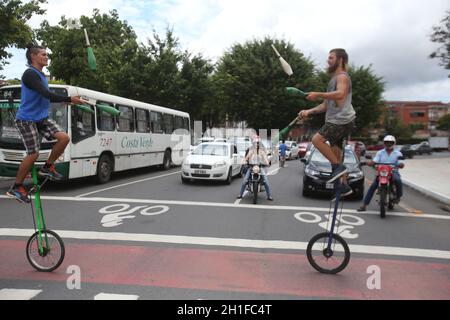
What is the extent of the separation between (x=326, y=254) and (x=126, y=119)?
1251 centimetres

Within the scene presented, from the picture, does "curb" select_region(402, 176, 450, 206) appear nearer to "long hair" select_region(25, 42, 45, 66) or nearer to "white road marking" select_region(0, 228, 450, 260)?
"white road marking" select_region(0, 228, 450, 260)

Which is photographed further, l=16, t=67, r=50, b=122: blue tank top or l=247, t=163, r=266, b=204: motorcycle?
l=247, t=163, r=266, b=204: motorcycle

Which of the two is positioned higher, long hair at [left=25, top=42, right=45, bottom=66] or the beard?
long hair at [left=25, top=42, right=45, bottom=66]

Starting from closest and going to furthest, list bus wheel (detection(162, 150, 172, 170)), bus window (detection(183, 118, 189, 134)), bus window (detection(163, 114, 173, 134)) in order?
bus window (detection(163, 114, 173, 134)), bus wheel (detection(162, 150, 172, 170)), bus window (detection(183, 118, 189, 134))

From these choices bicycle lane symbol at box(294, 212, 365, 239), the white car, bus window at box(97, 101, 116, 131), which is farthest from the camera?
the white car

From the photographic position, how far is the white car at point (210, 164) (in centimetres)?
1516

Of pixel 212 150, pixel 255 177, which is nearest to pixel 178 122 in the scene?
pixel 212 150

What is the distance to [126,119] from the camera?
16.6 metres

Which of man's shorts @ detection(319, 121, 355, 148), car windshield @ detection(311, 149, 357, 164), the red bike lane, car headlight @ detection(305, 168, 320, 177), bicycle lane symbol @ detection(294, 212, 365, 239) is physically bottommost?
bicycle lane symbol @ detection(294, 212, 365, 239)

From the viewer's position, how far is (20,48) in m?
16.9

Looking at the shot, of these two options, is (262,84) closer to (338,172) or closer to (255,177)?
(255,177)

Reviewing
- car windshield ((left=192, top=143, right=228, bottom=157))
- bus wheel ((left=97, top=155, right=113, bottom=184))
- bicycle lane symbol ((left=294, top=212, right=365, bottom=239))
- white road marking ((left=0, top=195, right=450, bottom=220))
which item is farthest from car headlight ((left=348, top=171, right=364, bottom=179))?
bus wheel ((left=97, top=155, right=113, bottom=184))

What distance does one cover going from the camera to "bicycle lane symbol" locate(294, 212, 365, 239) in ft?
26.4
